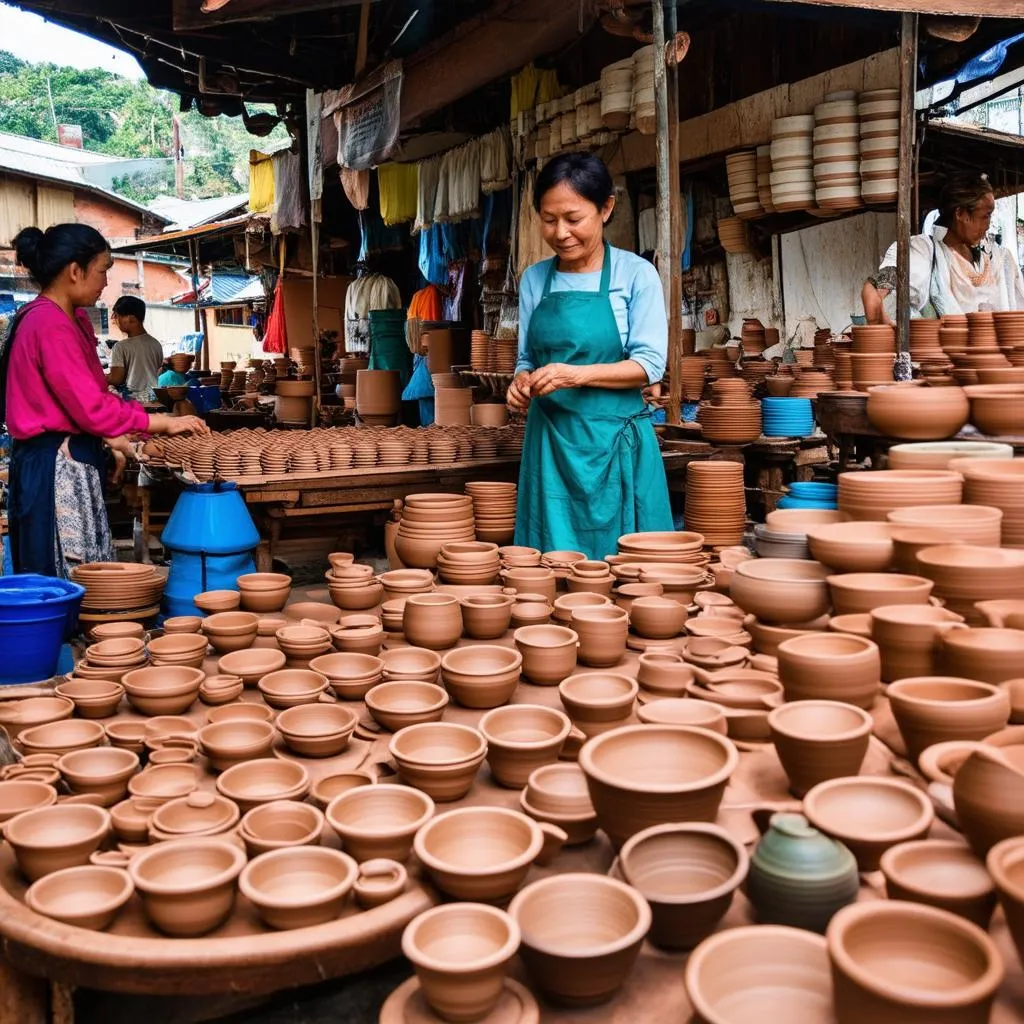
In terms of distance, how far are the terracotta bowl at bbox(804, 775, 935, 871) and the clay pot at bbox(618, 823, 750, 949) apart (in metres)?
0.14

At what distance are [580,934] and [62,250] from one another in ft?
13.0

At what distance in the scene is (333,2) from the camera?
5.00 metres

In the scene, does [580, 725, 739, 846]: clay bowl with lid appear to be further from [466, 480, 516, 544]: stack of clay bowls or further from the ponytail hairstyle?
the ponytail hairstyle

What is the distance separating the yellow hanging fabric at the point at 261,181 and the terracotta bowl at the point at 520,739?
33.1 ft

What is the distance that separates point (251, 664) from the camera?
2.51 m

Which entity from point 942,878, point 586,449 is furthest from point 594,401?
point 942,878

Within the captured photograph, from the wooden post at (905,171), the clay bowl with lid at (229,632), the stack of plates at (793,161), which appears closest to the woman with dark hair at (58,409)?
the clay bowl with lid at (229,632)

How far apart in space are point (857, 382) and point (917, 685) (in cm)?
350

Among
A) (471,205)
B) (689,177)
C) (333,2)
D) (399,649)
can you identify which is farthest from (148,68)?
(399,649)

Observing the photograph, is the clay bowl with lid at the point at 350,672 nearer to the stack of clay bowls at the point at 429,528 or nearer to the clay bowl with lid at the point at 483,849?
the clay bowl with lid at the point at 483,849

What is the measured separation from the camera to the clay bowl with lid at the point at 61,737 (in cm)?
201

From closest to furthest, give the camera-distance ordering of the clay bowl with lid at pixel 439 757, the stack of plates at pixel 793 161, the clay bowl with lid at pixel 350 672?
the clay bowl with lid at pixel 439 757 < the clay bowl with lid at pixel 350 672 < the stack of plates at pixel 793 161

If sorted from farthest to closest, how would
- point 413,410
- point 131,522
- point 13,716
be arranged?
point 413,410, point 131,522, point 13,716

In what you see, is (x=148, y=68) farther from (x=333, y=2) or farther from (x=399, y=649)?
(x=399, y=649)
